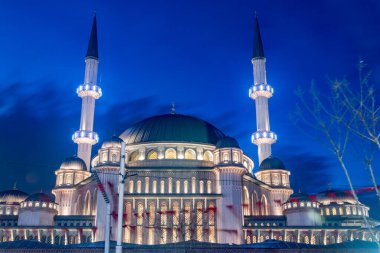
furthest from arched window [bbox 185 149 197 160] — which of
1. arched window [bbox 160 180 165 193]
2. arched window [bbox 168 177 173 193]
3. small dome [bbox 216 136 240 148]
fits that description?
arched window [bbox 160 180 165 193]

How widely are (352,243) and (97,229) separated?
101 feet

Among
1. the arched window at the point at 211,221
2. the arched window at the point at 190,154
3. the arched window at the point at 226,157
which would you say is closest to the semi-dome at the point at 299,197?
the arched window at the point at 226,157

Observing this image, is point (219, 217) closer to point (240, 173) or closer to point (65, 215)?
point (240, 173)

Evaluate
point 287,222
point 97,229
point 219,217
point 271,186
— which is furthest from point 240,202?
point 97,229

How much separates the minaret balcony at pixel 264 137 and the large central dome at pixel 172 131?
20.9ft

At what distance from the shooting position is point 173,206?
180ft

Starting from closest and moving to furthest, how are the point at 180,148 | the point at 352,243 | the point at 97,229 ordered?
1. the point at 352,243
2. the point at 97,229
3. the point at 180,148

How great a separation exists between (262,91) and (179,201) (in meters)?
26.6

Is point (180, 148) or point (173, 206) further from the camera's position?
point (180, 148)

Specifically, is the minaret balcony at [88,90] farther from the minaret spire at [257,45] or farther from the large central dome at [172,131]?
the minaret spire at [257,45]

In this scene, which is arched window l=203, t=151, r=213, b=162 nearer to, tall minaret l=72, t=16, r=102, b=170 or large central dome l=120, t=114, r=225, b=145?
large central dome l=120, t=114, r=225, b=145

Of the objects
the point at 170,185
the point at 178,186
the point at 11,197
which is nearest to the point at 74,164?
the point at 11,197

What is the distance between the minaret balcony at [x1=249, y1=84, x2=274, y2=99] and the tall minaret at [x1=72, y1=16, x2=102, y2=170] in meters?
26.7

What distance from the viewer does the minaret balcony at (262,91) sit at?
71.4 m
